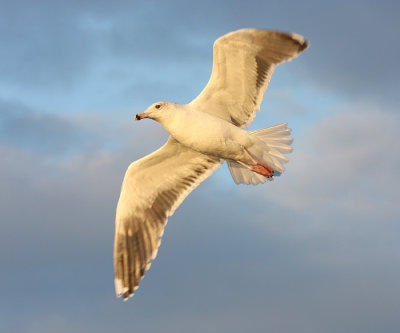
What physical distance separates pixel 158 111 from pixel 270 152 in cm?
232

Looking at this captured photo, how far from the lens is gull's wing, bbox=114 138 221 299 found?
1238 cm

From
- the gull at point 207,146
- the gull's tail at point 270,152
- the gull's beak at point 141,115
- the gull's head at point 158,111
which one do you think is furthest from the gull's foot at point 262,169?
the gull's beak at point 141,115

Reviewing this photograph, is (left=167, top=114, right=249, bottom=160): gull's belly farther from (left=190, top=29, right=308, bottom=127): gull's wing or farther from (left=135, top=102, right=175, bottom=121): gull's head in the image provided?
(left=190, top=29, right=308, bottom=127): gull's wing

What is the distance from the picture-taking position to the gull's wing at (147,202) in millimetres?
12375

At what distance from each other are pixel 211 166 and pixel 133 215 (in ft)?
5.86

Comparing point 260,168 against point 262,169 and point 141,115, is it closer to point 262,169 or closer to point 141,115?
point 262,169

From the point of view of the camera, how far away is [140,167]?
40.4 ft

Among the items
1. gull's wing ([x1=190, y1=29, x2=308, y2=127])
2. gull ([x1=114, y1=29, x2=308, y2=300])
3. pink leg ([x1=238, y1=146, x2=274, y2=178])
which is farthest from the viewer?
pink leg ([x1=238, y1=146, x2=274, y2=178])

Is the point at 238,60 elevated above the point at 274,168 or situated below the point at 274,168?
above

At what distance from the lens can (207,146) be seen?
1159 cm

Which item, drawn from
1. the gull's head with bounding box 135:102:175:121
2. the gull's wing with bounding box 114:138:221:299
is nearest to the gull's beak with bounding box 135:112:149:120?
the gull's head with bounding box 135:102:175:121

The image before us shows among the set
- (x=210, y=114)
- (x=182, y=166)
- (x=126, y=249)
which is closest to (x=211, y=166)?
(x=182, y=166)

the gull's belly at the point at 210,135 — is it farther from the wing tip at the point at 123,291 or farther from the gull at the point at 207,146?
the wing tip at the point at 123,291

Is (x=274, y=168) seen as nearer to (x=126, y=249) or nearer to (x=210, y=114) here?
(x=210, y=114)
